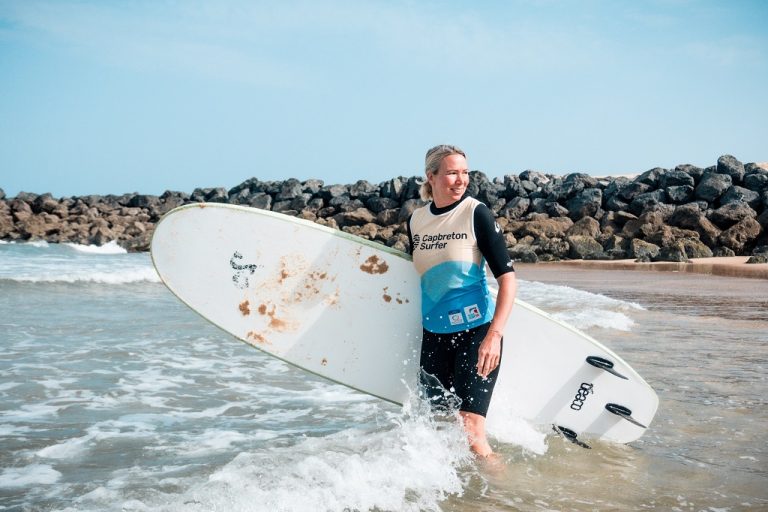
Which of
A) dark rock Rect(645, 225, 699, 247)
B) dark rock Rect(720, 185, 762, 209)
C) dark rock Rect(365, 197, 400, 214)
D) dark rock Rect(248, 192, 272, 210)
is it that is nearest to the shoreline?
dark rock Rect(645, 225, 699, 247)

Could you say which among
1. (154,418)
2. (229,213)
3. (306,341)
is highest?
(229,213)

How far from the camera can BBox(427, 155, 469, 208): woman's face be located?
2676 millimetres

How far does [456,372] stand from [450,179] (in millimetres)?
768

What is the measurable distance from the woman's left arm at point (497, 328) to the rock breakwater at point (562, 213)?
12.7 metres

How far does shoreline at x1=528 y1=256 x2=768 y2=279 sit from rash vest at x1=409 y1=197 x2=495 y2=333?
10597 millimetres

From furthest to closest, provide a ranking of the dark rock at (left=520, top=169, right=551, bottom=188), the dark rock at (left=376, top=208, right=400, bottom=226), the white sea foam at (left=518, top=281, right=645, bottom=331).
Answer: the dark rock at (left=520, top=169, right=551, bottom=188) < the dark rock at (left=376, top=208, right=400, bottom=226) < the white sea foam at (left=518, top=281, right=645, bottom=331)

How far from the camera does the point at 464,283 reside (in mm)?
2695

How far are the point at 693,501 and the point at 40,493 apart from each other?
2475mm

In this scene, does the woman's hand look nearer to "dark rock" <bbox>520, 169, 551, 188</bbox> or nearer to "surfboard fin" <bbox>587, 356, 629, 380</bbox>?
"surfboard fin" <bbox>587, 356, 629, 380</bbox>

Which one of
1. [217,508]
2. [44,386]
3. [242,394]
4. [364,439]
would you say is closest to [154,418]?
[242,394]

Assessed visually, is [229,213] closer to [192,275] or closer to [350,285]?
[192,275]

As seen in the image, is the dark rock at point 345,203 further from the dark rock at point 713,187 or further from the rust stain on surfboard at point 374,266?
the rust stain on surfboard at point 374,266

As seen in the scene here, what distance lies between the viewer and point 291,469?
2.72m

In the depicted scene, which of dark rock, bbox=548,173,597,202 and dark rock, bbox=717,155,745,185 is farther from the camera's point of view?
dark rock, bbox=548,173,597,202
